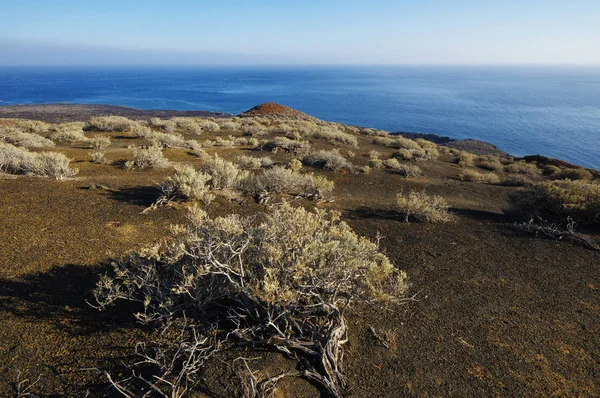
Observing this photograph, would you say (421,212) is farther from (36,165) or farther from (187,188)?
(36,165)

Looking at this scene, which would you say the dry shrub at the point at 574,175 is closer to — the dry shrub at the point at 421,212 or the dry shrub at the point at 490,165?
the dry shrub at the point at 490,165

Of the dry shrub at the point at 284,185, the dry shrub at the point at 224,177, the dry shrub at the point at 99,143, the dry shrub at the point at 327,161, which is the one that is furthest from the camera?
the dry shrub at the point at 327,161

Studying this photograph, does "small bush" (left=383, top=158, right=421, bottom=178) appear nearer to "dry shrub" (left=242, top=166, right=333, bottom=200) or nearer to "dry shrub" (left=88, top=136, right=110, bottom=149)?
"dry shrub" (left=242, top=166, right=333, bottom=200)

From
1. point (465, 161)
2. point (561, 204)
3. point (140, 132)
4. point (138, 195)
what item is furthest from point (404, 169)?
point (140, 132)

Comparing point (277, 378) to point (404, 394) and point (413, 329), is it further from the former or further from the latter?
point (413, 329)

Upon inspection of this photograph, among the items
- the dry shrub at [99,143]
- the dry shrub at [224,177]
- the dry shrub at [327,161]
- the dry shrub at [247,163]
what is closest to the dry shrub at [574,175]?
the dry shrub at [327,161]

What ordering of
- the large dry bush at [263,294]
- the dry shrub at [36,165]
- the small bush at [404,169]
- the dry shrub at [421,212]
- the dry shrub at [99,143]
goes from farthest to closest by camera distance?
1. the small bush at [404,169]
2. the dry shrub at [99,143]
3. the dry shrub at [36,165]
4. the dry shrub at [421,212]
5. the large dry bush at [263,294]
